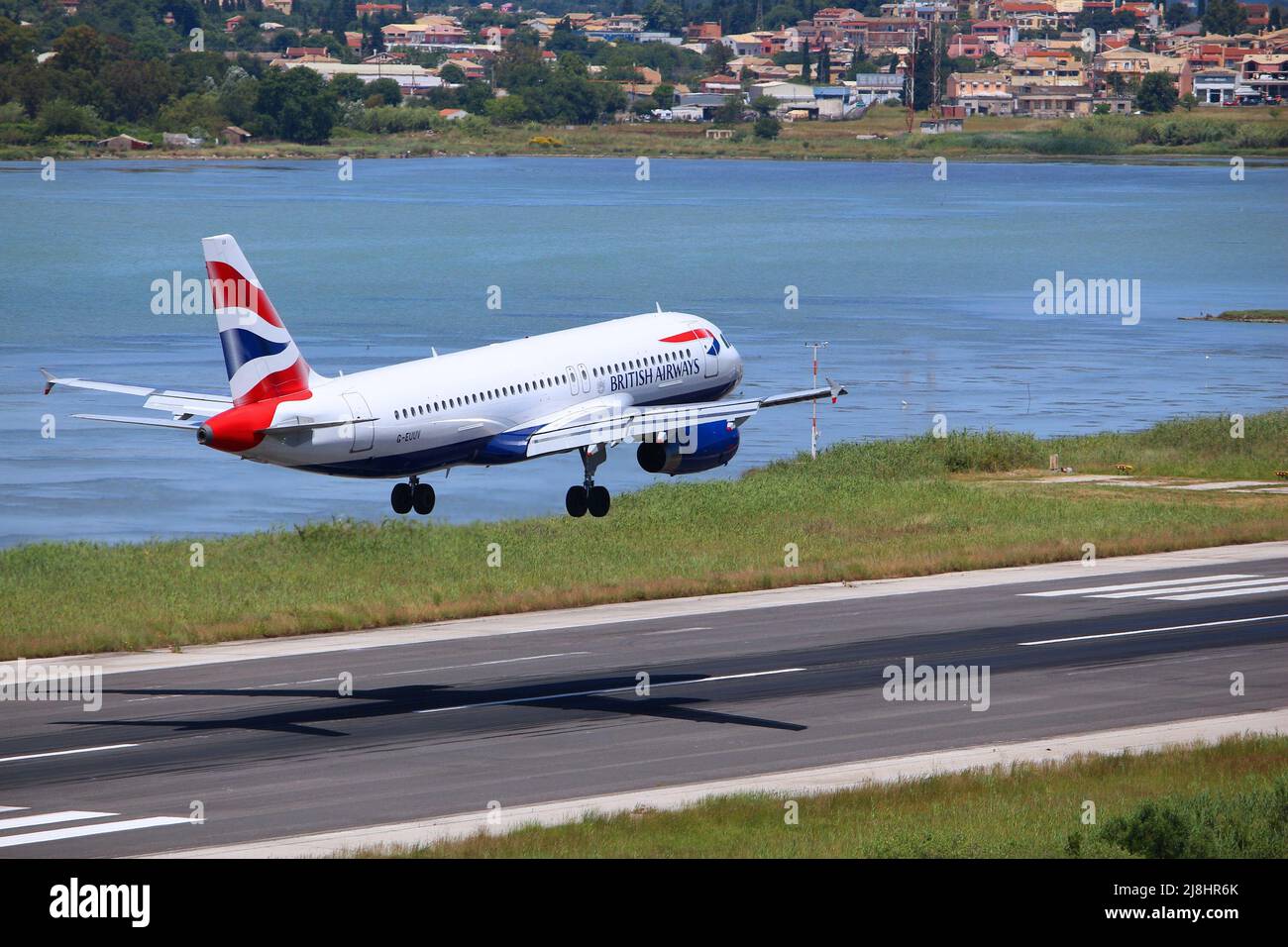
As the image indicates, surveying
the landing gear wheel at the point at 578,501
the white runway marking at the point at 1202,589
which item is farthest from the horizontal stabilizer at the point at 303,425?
the white runway marking at the point at 1202,589

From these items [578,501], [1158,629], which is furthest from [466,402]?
[1158,629]

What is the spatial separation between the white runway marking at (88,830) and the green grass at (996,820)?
18.6 feet

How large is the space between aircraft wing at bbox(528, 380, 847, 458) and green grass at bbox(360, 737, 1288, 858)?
22.0 metres

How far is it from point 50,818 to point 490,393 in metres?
25.4

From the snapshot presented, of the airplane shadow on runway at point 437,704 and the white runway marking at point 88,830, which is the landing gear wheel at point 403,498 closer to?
the airplane shadow on runway at point 437,704

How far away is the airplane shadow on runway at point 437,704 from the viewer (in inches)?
1928

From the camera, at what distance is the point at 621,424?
63.5 m

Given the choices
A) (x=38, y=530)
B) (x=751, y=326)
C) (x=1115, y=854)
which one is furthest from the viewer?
(x=751, y=326)

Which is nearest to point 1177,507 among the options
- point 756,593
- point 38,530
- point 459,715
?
point 756,593

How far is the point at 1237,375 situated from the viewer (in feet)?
503

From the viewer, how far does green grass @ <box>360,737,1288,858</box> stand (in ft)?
113
